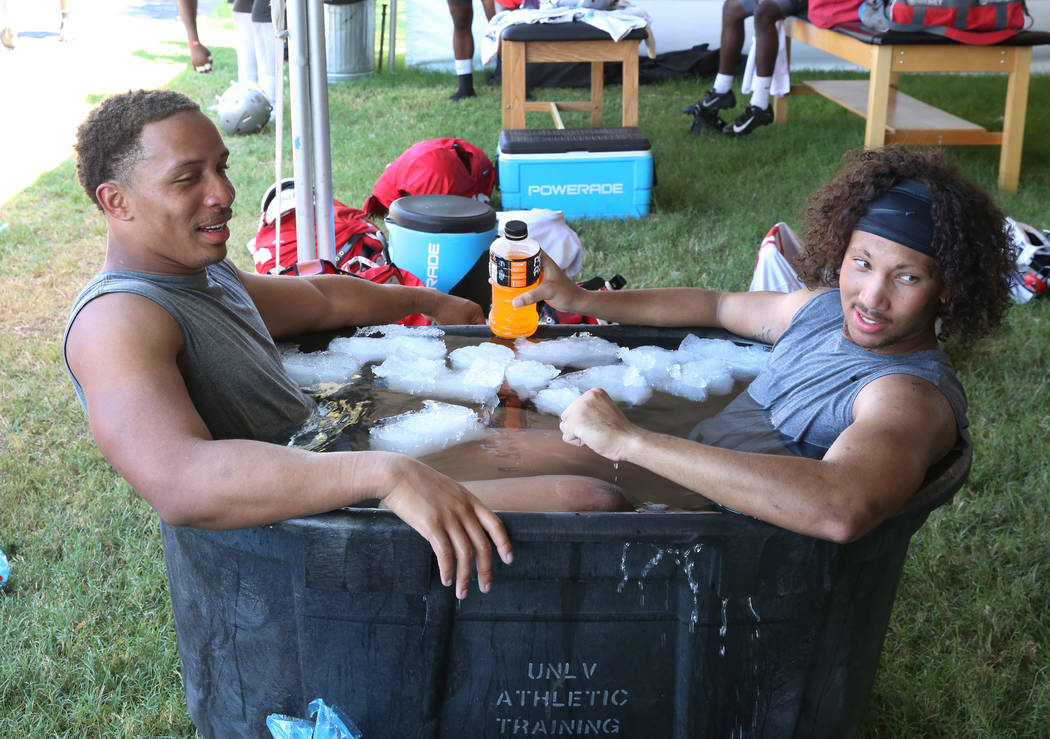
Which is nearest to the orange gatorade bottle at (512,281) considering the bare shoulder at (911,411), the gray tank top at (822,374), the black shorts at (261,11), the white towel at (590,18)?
the gray tank top at (822,374)

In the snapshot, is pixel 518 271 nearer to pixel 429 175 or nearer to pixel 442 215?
pixel 442 215

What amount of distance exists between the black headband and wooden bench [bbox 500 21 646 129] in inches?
151

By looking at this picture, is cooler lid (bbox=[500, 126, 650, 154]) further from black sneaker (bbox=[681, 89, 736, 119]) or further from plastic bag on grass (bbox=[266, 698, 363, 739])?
plastic bag on grass (bbox=[266, 698, 363, 739])

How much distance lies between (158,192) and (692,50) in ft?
25.6

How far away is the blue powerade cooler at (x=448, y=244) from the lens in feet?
11.9

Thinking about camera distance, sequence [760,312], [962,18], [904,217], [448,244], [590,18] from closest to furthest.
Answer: [904,217] < [760,312] < [448,244] < [962,18] < [590,18]

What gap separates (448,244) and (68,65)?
21.1 ft

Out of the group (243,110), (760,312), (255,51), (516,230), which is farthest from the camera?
(255,51)

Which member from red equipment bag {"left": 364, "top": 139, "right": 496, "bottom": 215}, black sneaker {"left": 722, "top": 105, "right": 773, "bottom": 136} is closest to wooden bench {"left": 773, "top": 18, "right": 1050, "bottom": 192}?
black sneaker {"left": 722, "top": 105, "right": 773, "bottom": 136}

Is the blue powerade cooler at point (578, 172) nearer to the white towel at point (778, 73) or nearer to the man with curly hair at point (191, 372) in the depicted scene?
the white towel at point (778, 73)

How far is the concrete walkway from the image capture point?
629 centimetres

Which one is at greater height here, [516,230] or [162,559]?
[516,230]

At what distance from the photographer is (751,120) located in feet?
21.4

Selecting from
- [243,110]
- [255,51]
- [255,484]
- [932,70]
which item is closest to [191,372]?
[255,484]
